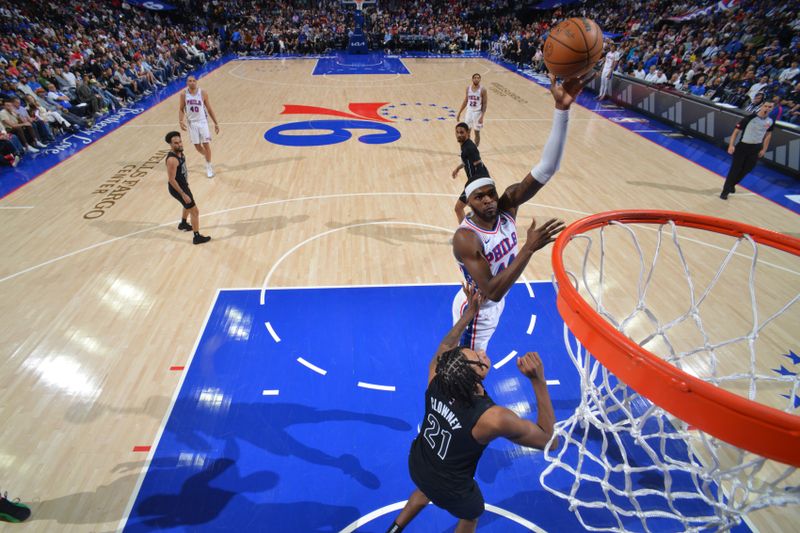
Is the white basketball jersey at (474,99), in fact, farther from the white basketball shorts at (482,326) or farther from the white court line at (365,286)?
the white basketball shorts at (482,326)

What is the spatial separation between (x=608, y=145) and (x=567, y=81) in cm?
946

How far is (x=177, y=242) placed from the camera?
7.14m

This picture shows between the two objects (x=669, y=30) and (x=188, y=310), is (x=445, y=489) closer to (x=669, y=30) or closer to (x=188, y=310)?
(x=188, y=310)

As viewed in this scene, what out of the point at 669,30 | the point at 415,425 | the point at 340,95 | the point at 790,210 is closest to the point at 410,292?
the point at 415,425

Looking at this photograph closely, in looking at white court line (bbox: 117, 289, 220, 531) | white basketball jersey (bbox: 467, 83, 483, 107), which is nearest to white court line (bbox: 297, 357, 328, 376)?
white court line (bbox: 117, 289, 220, 531)

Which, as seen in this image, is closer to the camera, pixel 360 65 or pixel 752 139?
pixel 752 139

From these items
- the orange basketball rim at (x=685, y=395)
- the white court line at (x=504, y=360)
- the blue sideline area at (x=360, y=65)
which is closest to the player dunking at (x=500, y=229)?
the orange basketball rim at (x=685, y=395)

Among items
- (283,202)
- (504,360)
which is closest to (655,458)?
(504,360)

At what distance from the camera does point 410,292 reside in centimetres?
603

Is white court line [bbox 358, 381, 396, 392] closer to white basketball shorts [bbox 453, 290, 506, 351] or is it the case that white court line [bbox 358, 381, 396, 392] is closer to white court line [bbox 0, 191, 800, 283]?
white basketball shorts [bbox 453, 290, 506, 351]

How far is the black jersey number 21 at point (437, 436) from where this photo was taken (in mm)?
2584

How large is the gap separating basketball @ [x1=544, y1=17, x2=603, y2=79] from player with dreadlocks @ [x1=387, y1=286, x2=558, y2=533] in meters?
2.21

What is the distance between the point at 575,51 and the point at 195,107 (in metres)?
7.54

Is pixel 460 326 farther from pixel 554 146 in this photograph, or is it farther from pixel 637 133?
pixel 637 133
